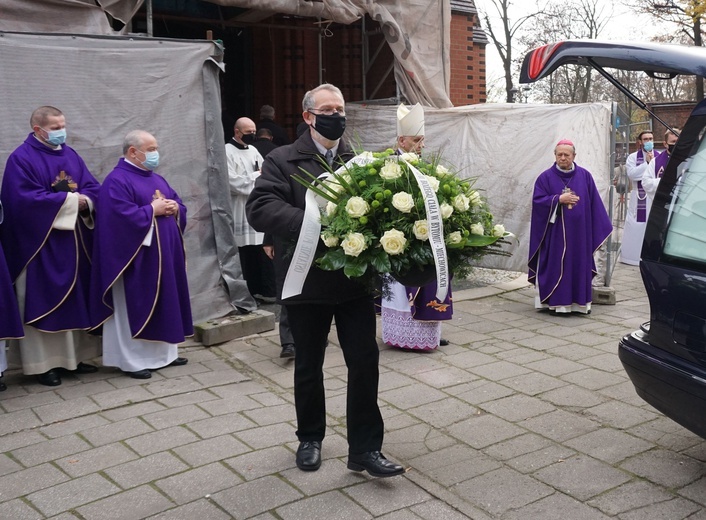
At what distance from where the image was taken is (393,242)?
3377 mm

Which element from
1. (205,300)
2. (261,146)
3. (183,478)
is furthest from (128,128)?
(183,478)

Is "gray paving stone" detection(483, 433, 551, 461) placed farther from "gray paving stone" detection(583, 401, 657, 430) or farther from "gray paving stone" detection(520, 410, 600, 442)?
"gray paving stone" detection(583, 401, 657, 430)

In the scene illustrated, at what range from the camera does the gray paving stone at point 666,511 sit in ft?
11.7

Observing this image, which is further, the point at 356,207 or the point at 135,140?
the point at 135,140

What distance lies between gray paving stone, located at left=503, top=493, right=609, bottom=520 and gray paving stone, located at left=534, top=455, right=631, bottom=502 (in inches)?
3.4

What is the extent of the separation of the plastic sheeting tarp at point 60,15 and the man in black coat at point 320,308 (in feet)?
10.8

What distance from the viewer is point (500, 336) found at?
7.02 m

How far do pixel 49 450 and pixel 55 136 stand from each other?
2.29 m

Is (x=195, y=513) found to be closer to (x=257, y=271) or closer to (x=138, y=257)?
(x=138, y=257)

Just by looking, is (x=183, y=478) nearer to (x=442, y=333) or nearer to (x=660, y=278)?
(x=660, y=278)

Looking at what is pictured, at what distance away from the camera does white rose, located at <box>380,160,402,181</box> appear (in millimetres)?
3533

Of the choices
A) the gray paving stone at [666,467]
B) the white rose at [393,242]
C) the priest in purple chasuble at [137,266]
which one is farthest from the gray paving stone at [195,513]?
the priest in purple chasuble at [137,266]

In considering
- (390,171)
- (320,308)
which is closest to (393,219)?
(390,171)

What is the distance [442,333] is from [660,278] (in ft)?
11.2
